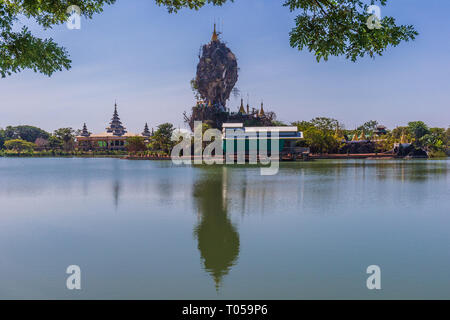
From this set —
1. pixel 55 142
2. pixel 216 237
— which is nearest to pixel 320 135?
pixel 216 237

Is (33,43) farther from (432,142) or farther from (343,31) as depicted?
(432,142)

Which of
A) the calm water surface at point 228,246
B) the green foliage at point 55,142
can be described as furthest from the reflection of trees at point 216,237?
the green foliage at point 55,142

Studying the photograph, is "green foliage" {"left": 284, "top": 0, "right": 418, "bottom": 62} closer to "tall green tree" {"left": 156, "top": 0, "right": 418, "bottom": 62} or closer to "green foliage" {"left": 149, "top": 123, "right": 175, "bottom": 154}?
"tall green tree" {"left": 156, "top": 0, "right": 418, "bottom": 62}

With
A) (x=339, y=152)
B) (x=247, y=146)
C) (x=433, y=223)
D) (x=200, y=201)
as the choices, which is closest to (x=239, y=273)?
(x=433, y=223)

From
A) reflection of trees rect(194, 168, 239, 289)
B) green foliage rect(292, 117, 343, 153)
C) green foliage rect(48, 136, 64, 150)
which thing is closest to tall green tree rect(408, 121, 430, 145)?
green foliage rect(292, 117, 343, 153)

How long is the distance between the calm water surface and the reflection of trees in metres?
0.02

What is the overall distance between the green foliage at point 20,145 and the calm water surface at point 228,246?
67.2 metres

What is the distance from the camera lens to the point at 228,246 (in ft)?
23.3

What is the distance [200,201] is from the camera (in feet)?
41.9

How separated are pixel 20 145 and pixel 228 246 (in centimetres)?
7760

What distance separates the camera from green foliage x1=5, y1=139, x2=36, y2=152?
238 feet

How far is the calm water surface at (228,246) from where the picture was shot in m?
5.10

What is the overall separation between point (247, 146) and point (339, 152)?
1511 centimetres
